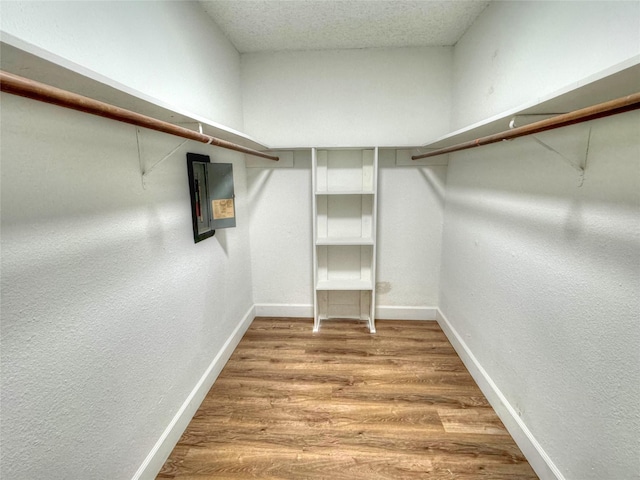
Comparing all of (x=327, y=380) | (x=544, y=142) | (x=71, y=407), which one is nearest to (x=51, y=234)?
(x=71, y=407)

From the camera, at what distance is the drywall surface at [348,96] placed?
2270 millimetres

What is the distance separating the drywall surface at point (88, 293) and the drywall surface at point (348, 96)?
1.16 m

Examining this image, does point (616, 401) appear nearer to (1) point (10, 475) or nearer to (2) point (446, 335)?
(2) point (446, 335)

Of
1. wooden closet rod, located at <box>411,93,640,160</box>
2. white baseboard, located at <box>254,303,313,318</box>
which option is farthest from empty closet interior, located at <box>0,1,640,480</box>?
white baseboard, located at <box>254,303,313,318</box>

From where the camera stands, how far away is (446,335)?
2.37 metres

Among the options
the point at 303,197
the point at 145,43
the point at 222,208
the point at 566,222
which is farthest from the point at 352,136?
the point at 566,222

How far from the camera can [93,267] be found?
0.96 m

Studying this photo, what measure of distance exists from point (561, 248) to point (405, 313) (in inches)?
66.2

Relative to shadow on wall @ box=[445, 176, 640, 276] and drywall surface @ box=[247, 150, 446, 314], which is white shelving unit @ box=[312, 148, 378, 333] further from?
shadow on wall @ box=[445, 176, 640, 276]

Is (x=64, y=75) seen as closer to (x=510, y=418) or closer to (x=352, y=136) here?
(x=352, y=136)

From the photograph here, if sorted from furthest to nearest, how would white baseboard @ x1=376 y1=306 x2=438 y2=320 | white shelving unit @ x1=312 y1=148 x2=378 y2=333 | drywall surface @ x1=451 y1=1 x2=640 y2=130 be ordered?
white baseboard @ x1=376 y1=306 x2=438 y2=320 < white shelving unit @ x1=312 y1=148 x2=378 y2=333 < drywall surface @ x1=451 y1=1 x2=640 y2=130

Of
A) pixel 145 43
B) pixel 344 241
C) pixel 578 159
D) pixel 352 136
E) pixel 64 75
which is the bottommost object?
pixel 344 241

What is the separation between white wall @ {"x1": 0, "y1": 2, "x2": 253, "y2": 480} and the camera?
747 millimetres

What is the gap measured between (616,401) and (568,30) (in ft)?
4.55
